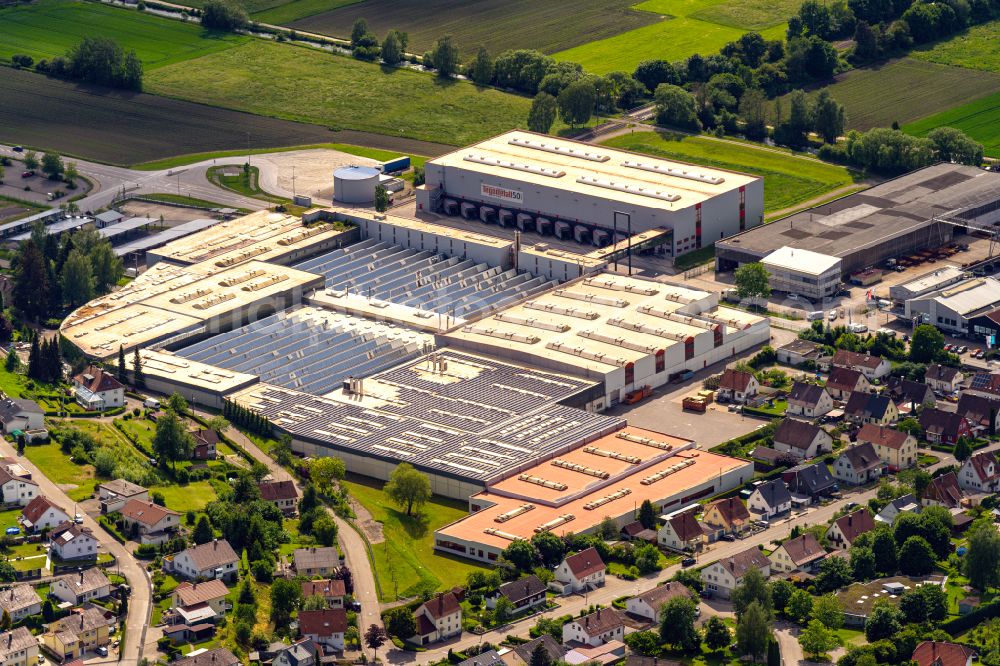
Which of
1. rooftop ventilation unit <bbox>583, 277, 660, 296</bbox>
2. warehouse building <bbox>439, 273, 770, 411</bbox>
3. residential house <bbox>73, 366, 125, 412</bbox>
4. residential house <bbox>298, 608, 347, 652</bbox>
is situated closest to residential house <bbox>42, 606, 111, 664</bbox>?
residential house <bbox>298, 608, 347, 652</bbox>

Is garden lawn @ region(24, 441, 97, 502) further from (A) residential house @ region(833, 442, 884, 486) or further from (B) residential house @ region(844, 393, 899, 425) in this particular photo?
(B) residential house @ region(844, 393, 899, 425)

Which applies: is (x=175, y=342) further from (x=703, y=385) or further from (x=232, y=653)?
(x=232, y=653)

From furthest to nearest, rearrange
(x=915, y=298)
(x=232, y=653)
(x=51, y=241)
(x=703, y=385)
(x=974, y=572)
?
(x=51, y=241) < (x=915, y=298) < (x=703, y=385) < (x=974, y=572) < (x=232, y=653)

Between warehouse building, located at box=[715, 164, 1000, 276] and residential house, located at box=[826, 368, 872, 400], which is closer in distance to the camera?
residential house, located at box=[826, 368, 872, 400]

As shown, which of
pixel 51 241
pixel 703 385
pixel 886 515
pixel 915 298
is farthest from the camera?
pixel 51 241

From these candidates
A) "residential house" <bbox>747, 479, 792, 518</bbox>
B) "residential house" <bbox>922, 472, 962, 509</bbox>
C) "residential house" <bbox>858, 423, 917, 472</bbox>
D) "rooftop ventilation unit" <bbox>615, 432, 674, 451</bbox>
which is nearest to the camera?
"residential house" <bbox>922, 472, 962, 509</bbox>

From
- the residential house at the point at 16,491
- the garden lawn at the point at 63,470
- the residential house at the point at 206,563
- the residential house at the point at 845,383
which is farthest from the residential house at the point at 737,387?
the residential house at the point at 16,491

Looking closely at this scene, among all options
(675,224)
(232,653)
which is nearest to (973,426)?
(675,224)
